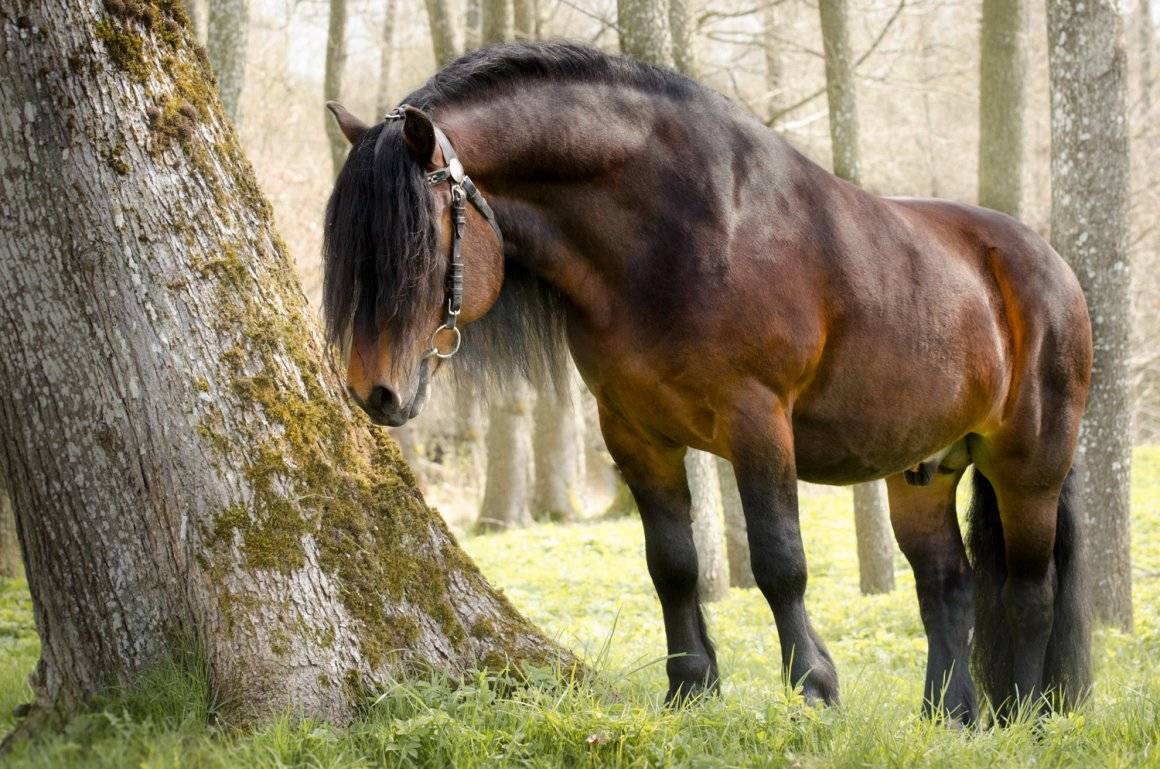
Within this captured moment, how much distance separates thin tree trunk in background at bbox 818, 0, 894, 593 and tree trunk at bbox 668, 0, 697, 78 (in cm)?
114

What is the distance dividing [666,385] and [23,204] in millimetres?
2120

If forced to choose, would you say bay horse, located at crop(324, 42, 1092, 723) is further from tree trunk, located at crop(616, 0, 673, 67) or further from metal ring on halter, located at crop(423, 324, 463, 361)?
tree trunk, located at crop(616, 0, 673, 67)

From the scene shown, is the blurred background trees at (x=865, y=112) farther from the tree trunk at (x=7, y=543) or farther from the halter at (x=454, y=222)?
the tree trunk at (x=7, y=543)

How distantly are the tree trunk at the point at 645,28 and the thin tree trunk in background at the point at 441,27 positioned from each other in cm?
458

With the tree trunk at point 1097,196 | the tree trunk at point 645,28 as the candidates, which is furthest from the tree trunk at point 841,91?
the tree trunk at point 1097,196

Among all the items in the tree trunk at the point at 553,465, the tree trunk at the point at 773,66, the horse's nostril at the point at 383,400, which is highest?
the tree trunk at the point at 773,66

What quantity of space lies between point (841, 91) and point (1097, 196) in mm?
2851

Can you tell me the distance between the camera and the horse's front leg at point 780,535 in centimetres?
354

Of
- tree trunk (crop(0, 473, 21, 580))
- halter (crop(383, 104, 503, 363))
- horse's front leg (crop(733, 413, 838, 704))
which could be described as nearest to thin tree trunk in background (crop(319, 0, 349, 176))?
tree trunk (crop(0, 473, 21, 580))

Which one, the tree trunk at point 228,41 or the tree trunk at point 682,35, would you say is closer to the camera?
the tree trunk at point 228,41

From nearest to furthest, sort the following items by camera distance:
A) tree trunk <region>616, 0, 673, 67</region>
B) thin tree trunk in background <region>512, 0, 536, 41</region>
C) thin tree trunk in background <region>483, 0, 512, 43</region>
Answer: tree trunk <region>616, 0, 673, 67</region>, thin tree trunk in background <region>483, 0, 512, 43</region>, thin tree trunk in background <region>512, 0, 536, 41</region>

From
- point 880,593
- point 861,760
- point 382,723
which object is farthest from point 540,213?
point 880,593

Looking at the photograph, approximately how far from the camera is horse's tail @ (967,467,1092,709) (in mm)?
4945

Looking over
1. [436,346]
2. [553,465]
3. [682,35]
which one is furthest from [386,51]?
[436,346]
